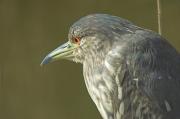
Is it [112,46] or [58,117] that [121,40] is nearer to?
[112,46]

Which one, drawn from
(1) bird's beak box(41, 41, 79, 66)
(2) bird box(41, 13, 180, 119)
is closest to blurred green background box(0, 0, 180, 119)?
(1) bird's beak box(41, 41, 79, 66)

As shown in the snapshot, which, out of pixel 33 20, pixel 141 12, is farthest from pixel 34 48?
pixel 141 12

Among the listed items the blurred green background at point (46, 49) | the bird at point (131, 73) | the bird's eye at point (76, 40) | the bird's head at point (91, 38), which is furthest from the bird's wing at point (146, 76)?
the blurred green background at point (46, 49)

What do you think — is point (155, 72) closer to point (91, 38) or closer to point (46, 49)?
point (91, 38)

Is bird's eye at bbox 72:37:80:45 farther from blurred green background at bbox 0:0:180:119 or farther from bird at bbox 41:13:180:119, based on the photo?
blurred green background at bbox 0:0:180:119

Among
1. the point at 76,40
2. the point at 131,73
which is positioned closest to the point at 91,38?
the point at 76,40

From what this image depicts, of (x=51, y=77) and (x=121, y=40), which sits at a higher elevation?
(x=121, y=40)

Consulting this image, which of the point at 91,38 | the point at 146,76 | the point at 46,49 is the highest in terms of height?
the point at 91,38
